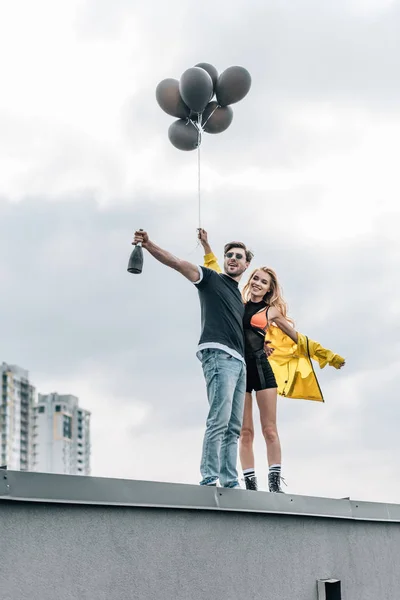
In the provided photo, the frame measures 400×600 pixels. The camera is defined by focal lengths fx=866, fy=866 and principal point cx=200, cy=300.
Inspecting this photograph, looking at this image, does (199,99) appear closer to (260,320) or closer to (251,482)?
(260,320)

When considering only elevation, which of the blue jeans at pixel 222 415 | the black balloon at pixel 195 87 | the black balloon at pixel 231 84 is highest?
the black balloon at pixel 231 84

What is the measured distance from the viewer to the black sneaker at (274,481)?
6324 millimetres

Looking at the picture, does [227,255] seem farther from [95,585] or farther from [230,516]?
[95,585]

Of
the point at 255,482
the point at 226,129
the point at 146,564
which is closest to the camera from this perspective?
the point at 146,564

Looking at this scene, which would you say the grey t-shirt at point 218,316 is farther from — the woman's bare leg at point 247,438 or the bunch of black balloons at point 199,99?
the bunch of black balloons at point 199,99

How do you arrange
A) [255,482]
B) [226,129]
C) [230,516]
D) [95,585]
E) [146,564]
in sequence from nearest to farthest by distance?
[95,585], [146,564], [230,516], [255,482], [226,129]

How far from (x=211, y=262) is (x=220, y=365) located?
0.98 m

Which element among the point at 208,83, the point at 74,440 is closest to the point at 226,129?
the point at 208,83

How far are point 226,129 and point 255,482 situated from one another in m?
3.03

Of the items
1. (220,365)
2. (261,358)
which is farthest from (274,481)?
(220,365)

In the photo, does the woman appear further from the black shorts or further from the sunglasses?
the sunglasses

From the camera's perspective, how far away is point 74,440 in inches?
4921

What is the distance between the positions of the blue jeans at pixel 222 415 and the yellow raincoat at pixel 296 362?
1249 millimetres

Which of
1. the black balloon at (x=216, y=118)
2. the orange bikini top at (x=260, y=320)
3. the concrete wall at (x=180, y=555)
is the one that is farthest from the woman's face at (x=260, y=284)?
the concrete wall at (x=180, y=555)
